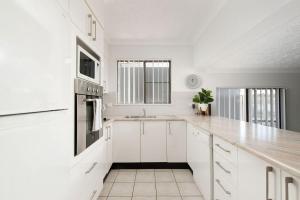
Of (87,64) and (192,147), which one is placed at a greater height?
(87,64)

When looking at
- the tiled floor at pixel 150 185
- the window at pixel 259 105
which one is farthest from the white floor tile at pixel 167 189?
the window at pixel 259 105

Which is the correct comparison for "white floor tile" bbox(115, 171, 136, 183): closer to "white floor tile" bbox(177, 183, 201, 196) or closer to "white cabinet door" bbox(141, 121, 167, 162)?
"white cabinet door" bbox(141, 121, 167, 162)

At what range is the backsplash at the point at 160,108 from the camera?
4.05m

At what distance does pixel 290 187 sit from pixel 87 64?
1634mm

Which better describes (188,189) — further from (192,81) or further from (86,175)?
(192,81)

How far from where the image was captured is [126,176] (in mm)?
3061

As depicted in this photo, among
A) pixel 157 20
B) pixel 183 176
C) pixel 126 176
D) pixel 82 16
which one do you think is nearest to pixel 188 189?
pixel 183 176

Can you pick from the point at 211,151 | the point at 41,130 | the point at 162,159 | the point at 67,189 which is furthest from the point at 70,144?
the point at 162,159

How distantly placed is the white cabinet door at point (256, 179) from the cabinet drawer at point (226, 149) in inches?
3.4

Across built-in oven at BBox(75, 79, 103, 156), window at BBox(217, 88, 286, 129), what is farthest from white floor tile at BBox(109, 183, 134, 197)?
window at BBox(217, 88, 286, 129)

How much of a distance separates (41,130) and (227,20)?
222 cm

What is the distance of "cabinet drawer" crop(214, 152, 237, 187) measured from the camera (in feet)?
4.57

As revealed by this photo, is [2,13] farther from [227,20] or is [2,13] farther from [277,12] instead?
[227,20]

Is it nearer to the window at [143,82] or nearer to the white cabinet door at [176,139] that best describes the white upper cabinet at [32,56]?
the white cabinet door at [176,139]
